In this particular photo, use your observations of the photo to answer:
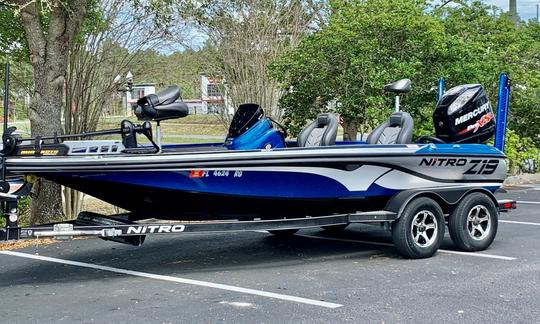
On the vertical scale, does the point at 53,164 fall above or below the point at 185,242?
above

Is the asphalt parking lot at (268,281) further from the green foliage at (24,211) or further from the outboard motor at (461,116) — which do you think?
the green foliage at (24,211)

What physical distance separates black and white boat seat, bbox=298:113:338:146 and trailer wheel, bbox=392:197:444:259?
3.99ft

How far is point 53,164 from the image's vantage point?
6.37 meters

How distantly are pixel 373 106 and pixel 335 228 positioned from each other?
3.98 metres

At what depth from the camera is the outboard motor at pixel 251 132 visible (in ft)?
25.6

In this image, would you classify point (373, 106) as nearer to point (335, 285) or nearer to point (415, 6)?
point (415, 6)

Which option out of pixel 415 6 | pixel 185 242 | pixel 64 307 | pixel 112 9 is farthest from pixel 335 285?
pixel 415 6

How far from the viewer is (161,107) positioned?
22.9 feet

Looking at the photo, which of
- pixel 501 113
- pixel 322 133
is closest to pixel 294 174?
pixel 322 133

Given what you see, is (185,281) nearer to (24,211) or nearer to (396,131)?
(396,131)

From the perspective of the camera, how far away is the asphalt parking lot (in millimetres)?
5789

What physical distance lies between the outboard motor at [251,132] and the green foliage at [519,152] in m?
10.4

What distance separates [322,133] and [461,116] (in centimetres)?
168

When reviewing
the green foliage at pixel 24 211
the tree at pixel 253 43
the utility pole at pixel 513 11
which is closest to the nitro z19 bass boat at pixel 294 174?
the green foliage at pixel 24 211
